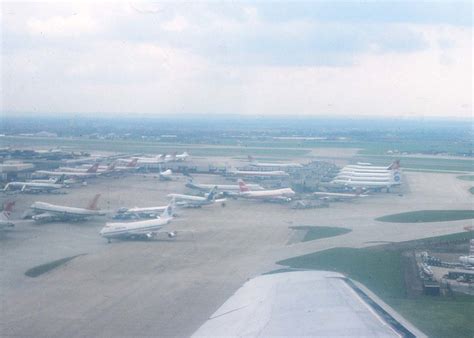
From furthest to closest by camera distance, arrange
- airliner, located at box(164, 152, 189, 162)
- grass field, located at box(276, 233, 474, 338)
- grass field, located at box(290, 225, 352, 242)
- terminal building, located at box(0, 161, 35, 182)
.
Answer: airliner, located at box(164, 152, 189, 162) < terminal building, located at box(0, 161, 35, 182) < grass field, located at box(290, 225, 352, 242) < grass field, located at box(276, 233, 474, 338)

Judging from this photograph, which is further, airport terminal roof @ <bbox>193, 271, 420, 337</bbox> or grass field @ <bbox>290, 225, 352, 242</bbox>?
grass field @ <bbox>290, 225, 352, 242</bbox>

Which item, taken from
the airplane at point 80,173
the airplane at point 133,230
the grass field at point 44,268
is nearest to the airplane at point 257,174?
the airplane at point 80,173

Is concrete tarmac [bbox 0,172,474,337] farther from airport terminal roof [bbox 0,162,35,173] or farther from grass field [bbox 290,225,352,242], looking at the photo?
airport terminal roof [bbox 0,162,35,173]

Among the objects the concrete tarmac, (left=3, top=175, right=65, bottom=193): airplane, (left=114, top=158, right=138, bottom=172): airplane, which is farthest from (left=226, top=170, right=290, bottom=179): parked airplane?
(left=3, top=175, right=65, bottom=193): airplane

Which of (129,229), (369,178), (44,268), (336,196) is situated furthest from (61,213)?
(369,178)

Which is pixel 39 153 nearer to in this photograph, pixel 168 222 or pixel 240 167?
pixel 240 167

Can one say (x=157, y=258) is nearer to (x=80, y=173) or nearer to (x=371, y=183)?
(x=80, y=173)
